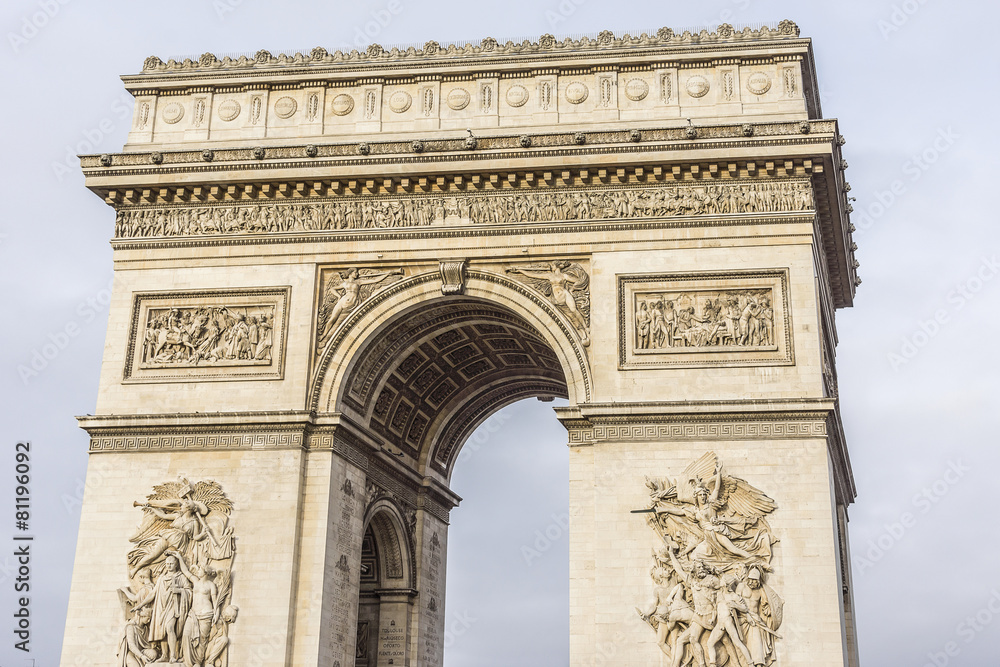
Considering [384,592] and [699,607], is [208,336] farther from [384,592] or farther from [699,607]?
[699,607]

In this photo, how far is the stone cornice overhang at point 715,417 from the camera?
2125cm

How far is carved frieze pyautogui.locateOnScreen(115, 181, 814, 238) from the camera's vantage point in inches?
900

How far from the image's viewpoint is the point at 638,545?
69.1 feet

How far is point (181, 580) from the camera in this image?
21844 mm

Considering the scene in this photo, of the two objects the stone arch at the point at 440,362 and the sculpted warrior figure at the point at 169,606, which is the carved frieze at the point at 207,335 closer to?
the stone arch at the point at 440,362

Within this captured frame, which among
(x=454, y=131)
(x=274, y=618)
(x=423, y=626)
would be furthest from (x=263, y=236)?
(x=423, y=626)

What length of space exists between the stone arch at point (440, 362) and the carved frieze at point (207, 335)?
1.26m

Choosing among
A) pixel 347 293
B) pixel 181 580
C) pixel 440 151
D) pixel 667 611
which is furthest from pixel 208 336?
pixel 667 611

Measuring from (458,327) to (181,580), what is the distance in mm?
7467

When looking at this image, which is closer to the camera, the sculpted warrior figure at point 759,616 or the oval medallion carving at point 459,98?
the sculpted warrior figure at point 759,616

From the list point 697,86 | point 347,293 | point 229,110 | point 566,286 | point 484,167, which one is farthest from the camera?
point 229,110

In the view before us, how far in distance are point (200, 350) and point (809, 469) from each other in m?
11.7

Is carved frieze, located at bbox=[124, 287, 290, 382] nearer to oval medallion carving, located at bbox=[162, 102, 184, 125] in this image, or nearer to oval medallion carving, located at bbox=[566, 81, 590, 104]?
oval medallion carving, located at bbox=[162, 102, 184, 125]

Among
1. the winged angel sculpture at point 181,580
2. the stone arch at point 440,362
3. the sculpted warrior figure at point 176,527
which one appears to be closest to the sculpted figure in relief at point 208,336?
the stone arch at point 440,362
